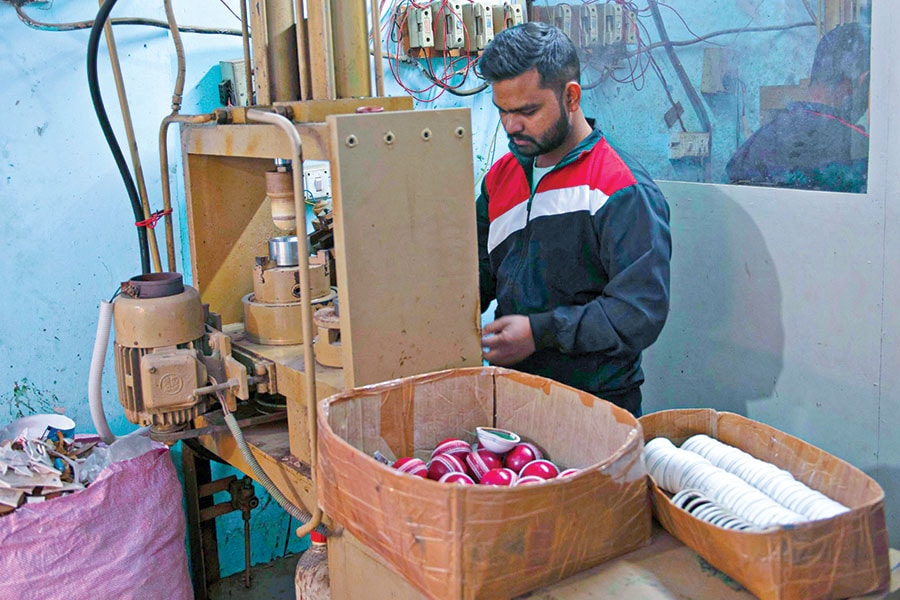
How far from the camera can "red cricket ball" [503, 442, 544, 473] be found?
1.20 metres

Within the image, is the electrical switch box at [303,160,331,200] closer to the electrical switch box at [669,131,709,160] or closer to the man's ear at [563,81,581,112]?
the man's ear at [563,81,581,112]

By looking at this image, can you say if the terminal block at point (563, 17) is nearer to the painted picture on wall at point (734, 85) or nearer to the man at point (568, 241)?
the painted picture on wall at point (734, 85)

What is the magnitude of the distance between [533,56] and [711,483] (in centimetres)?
92

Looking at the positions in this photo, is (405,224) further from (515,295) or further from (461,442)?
(515,295)

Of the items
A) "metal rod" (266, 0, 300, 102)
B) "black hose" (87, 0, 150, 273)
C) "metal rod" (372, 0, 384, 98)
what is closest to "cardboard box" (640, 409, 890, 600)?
"metal rod" (372, 0, 384, 98)

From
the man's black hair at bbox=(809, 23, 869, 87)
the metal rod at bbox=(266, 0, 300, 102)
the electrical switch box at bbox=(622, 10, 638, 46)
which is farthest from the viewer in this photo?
the electrical switch box at bbox=(622, 10, 638, 46)

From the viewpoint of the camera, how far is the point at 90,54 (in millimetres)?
1632

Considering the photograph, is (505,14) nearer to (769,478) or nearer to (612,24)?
(612,24)

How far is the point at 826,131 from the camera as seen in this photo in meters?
1.91

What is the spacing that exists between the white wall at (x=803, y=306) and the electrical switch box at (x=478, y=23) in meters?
0.77

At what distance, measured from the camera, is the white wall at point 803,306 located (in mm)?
1810

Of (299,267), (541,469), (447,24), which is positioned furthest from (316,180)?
(541,469)

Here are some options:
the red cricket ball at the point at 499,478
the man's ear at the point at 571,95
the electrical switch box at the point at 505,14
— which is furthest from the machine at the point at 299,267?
the electrical switch box at the point at 505,14

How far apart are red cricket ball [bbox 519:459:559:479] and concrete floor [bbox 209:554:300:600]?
1.24 m
